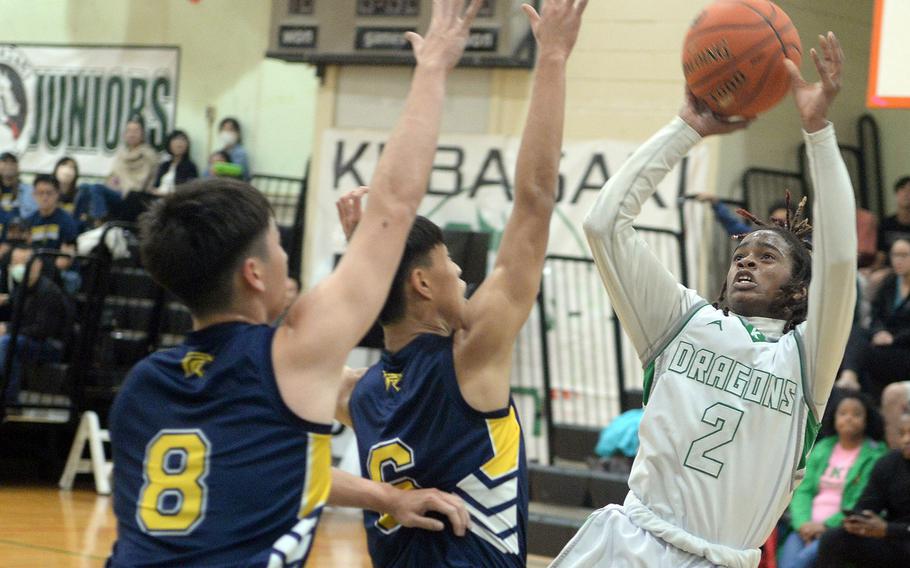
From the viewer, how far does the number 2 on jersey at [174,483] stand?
7.27 ft

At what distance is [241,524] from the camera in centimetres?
221

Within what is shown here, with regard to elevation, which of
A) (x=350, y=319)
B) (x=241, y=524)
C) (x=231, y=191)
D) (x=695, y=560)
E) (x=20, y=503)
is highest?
(x=231, y=191)

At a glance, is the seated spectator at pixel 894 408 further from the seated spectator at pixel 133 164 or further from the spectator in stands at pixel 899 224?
the seated spectator at pixel 133 164

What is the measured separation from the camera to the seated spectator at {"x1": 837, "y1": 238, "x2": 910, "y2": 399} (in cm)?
776

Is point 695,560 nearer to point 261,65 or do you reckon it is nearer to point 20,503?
point 20,503

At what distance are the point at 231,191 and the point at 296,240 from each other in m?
8.98

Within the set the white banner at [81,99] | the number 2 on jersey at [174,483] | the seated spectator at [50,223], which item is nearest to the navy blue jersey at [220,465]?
the number 2 on jersey at [174,483]

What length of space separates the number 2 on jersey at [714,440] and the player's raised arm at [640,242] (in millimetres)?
241

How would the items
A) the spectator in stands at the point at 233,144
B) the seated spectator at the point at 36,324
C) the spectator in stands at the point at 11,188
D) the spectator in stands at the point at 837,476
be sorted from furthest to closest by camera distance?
the spectator in stands at the point at 233,144, the spectator in stands at the point at 11,188, the seated spectator at the point at 36,324, the spectator in stands at the point at 837,476

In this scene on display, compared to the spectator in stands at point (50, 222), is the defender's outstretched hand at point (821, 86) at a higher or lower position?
higher

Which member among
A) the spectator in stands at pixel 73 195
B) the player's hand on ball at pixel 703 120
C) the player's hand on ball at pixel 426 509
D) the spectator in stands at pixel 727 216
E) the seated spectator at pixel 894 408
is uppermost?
the player's hand on ball at pixel 703 120

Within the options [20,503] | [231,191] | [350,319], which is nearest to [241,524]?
[350,319]

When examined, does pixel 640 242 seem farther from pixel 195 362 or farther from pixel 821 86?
pixel 195 362

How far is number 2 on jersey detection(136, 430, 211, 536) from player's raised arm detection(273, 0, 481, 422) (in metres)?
0.18
